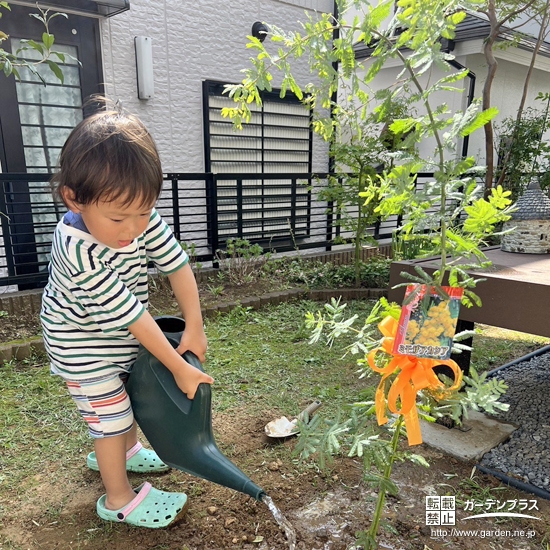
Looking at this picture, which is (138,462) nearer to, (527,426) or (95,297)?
(95,297)

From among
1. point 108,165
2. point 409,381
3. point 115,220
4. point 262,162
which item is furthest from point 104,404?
point 262,162

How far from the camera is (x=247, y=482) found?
1194mm

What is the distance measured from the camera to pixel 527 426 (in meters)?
2.21

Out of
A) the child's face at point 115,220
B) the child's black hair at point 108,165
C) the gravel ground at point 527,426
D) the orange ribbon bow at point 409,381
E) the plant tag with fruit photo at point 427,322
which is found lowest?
the gravel ground at point 527,426

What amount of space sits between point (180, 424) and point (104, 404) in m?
0.33

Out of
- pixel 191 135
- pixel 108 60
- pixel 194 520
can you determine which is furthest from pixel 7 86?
pixel 194 520

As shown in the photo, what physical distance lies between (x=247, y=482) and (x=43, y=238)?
11.6ft

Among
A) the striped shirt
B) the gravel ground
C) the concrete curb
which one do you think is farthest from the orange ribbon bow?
the concrete curb

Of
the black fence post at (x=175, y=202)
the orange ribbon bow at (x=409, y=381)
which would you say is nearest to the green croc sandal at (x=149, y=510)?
the orange ribbon bow at (x=409, y=381)

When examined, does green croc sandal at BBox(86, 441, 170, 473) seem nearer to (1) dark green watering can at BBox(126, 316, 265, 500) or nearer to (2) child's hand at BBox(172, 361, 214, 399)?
(1) dark green watering can at BBox(126, 316, 265, 500)

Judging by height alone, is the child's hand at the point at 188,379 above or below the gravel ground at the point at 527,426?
above

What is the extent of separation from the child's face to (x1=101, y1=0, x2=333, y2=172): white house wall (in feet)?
11.5

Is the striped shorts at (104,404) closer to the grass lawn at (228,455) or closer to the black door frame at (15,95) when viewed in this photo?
the grass lawn at (228,455)

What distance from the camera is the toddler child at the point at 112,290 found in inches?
46.7
